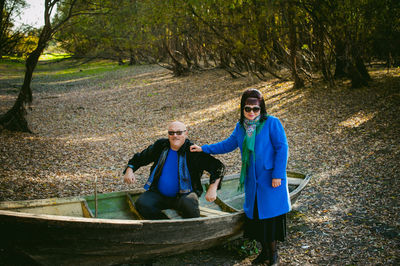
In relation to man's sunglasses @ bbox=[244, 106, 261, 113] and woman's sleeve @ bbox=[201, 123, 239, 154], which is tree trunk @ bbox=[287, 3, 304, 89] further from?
man's sunglasses @ bbox=[244, 106, 261, 113]

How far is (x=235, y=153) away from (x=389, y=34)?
221 inches

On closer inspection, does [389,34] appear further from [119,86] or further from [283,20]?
[119,86]

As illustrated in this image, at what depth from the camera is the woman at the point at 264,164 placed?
3762 millimetres

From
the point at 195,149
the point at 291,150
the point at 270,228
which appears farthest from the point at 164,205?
the point at 291,150

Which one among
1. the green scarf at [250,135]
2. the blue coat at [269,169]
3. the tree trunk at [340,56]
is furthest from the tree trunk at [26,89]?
the tree trunk at [340,56]

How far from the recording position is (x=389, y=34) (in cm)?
957

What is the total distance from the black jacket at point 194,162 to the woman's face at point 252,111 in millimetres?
808

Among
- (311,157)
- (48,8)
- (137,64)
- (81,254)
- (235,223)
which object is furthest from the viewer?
(137,64)

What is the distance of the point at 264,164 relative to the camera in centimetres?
381

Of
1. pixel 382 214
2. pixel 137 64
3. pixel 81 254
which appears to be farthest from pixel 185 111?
pixel 137 64

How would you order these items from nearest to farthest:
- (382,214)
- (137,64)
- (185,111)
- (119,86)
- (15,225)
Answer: (15,225) → (382,214) → (185,111) → (119,86) → (137,64)

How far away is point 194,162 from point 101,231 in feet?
4.71

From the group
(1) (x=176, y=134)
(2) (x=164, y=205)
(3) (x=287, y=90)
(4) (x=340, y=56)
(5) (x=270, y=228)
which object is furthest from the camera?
(3) (x=287, y=90)

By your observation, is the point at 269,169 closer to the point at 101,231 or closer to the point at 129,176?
the point at 129,176
